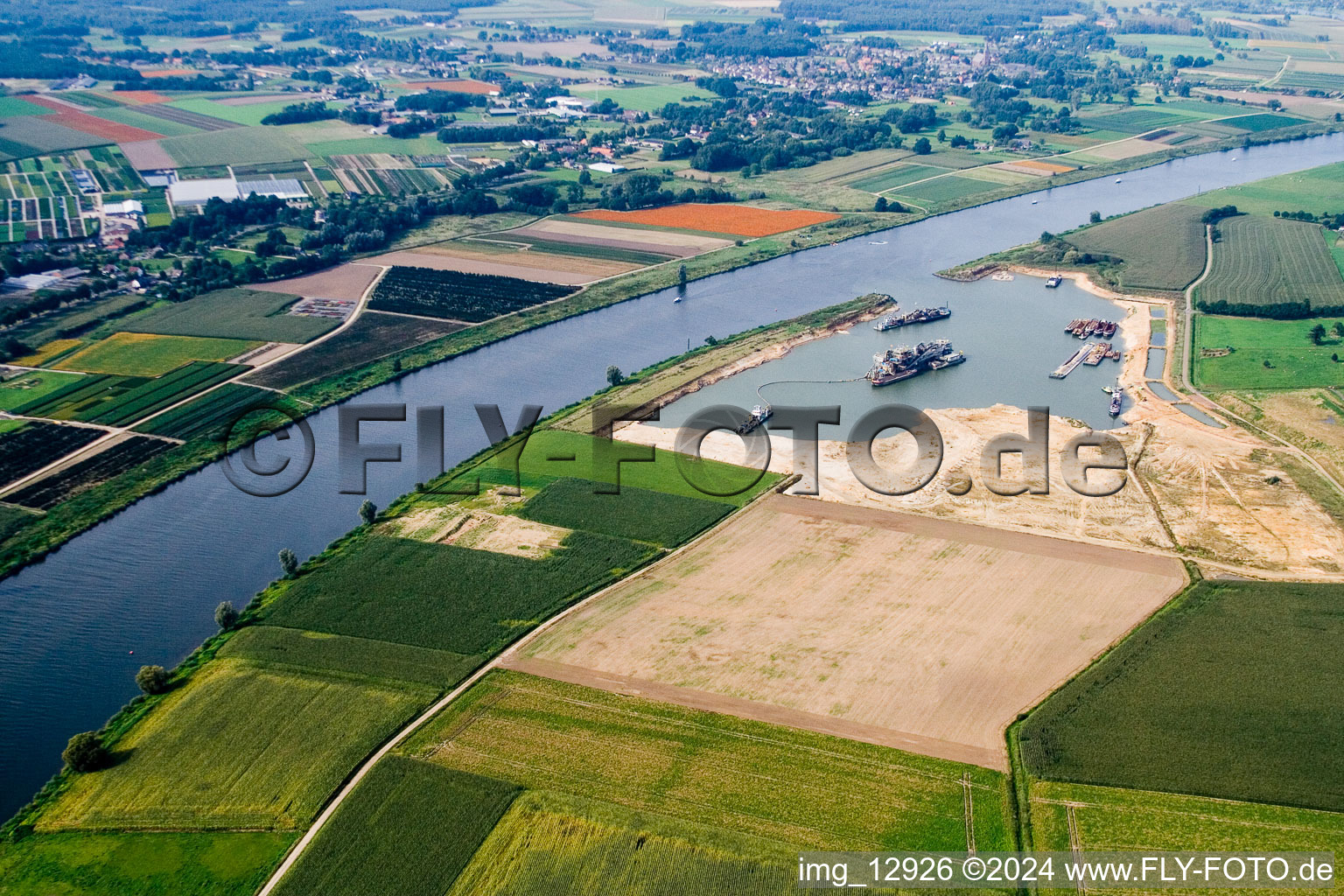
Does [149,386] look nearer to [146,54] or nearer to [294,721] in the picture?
[294,721]

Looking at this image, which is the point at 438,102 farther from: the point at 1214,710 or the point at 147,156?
the point at 1214,710

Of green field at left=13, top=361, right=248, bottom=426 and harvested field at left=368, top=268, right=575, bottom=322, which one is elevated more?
harvested field at left=368, top=268, right=575, bottom=322

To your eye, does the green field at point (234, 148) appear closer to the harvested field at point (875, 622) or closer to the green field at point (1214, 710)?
the harvested field at point (875, 622)

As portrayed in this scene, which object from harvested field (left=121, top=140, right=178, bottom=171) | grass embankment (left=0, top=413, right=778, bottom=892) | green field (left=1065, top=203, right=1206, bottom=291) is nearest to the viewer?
grass embankment (left=0, top=413, right=778, bottom=892)

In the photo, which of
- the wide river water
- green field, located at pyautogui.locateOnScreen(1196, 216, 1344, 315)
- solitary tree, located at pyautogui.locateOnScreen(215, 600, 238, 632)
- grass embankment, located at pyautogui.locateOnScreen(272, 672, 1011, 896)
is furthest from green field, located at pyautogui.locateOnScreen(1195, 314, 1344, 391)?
solitary tree, located at pyautogui.locateOnScreen(215, 600, 238, 632)

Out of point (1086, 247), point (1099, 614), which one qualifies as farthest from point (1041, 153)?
point (1099, 614)

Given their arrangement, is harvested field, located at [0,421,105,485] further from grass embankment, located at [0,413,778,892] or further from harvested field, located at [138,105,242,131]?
harvested field, located at [138,105,242,131]
